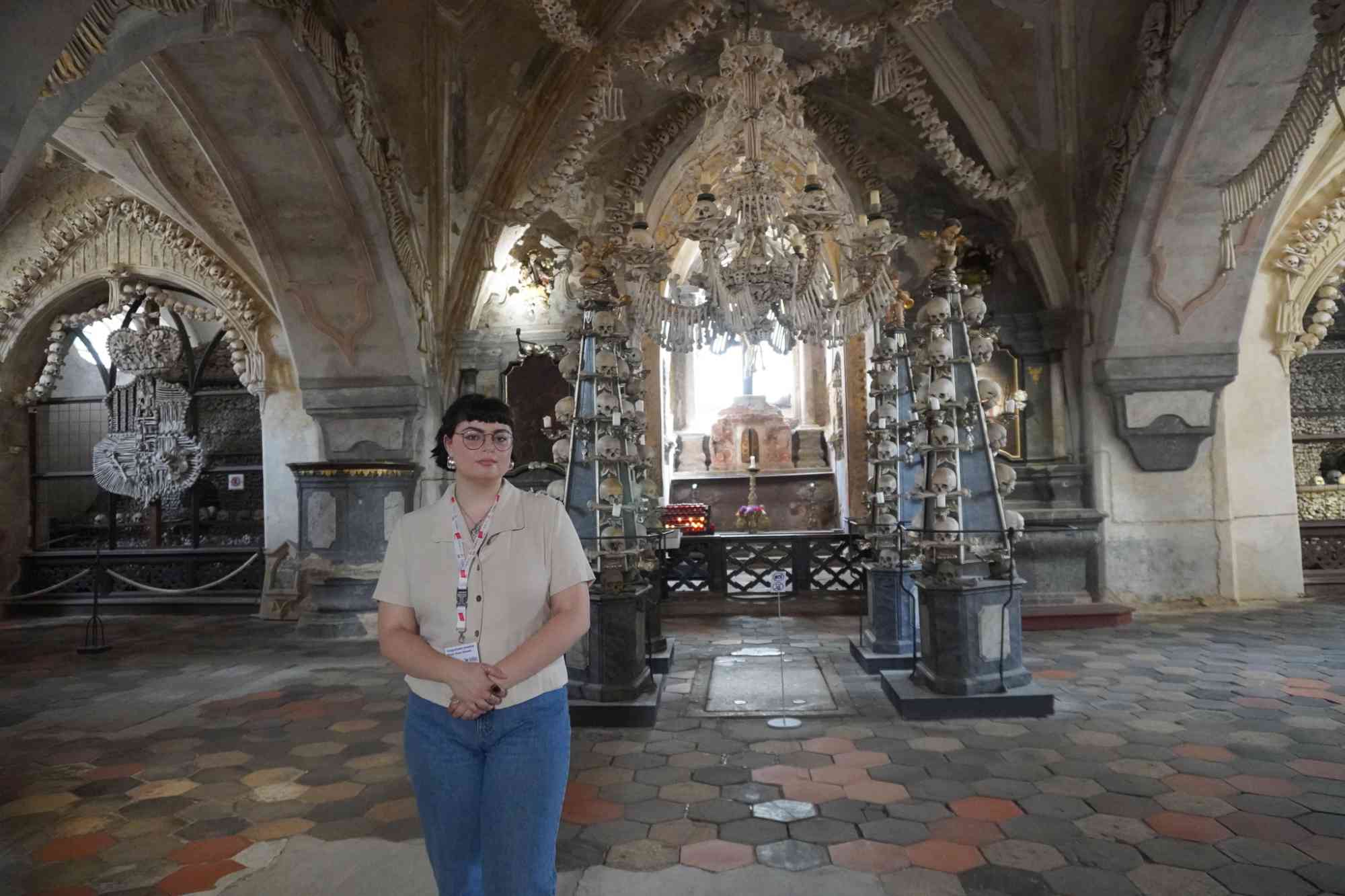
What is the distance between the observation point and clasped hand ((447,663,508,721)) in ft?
4.85

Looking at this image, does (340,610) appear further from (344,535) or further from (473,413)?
(473,413)

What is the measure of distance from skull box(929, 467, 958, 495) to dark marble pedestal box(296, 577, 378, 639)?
5.00m

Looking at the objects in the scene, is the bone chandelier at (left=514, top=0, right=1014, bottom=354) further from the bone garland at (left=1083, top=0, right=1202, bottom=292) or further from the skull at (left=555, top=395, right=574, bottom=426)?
the bone garland at (left=1083, top=0, right=1202, bottom=292)

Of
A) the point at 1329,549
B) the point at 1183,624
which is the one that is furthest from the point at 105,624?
the point at 1329,549

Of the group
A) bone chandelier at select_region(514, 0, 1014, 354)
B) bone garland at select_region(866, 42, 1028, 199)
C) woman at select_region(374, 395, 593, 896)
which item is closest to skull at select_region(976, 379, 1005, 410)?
bone chandelier at select_region(514, 0, 1014, 354)

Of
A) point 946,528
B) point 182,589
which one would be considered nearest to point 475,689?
point 946,528

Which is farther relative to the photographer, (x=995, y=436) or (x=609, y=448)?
(x=609, y=448)

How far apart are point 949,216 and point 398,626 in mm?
8348

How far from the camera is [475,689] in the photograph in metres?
1.48

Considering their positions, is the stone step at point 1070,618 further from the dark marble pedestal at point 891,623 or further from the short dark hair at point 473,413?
the short dark hair at point 473,413

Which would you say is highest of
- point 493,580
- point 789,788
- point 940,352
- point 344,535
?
point 940,352

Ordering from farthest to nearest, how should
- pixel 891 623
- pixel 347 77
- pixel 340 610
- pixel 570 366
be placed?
pixel 340 610
pixel 347 77
pixel 891 623
pixel 570 366

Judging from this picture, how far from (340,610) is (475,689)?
21.1 ft

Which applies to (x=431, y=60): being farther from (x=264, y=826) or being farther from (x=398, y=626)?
(x=398, y=626)
